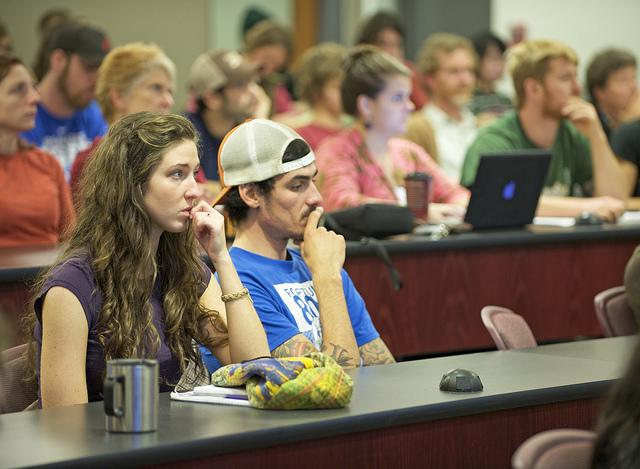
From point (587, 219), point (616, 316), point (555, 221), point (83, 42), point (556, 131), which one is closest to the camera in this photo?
point (616, 316)

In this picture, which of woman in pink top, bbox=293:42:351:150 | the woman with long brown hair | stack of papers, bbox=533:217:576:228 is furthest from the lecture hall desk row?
woman in pink top, bbox=293:42:351:150

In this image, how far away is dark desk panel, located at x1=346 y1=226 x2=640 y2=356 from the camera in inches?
150

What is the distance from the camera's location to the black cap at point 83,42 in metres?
4.87

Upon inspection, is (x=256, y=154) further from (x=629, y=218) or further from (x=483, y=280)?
(x=629, y=218)

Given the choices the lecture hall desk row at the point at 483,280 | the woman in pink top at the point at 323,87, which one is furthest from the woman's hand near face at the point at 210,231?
the woman in pink top at the point at 323,87

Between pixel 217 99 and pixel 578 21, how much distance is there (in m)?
4.61

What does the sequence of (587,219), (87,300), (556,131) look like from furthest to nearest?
1. (556,131)
2. (587,219)
3. (87,300)

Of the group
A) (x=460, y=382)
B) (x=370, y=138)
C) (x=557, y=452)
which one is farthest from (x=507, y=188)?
(x=557, y=452)

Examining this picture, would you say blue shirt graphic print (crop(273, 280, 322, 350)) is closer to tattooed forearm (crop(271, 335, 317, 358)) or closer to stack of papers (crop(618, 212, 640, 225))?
tattooed forearm (crop(271, 335, 317, 358))

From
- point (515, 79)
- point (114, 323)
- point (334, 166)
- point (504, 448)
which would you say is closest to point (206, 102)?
point (334, 166)

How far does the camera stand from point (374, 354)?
280 centimetres

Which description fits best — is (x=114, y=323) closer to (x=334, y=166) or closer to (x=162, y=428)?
(x=162, y=428)

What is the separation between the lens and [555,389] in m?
2.17

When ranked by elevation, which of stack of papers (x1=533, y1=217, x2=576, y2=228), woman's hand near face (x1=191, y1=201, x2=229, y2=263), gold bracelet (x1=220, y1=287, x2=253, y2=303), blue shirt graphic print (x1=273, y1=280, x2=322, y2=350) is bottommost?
blue shirt graphic print (x1=273, y1=280, x2=322, y2=350)
